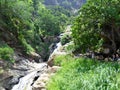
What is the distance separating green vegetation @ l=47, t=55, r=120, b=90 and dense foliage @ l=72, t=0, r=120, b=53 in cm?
167

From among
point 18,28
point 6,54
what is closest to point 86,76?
point 6,54

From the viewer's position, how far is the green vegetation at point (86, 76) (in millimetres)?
12531

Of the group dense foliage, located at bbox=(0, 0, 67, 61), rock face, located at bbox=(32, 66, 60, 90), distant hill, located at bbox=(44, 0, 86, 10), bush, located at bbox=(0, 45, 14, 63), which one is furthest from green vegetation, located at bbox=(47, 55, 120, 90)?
distant hill, located at bbox=(44, 0, 86, 10)

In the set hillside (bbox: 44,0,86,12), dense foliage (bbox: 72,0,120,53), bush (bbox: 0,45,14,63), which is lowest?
hillside (bbox: 44,0,86,12)

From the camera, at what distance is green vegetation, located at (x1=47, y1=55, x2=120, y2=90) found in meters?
12.5

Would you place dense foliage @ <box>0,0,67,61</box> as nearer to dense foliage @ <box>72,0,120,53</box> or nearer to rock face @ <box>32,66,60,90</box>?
dense foliage @ <box>72,0,120,53</box>

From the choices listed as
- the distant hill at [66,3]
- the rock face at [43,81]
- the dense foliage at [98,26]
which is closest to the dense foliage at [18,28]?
the dense foliage at [98,26]

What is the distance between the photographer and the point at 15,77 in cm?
2695

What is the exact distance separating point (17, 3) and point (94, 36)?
892 inches

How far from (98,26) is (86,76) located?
5.38m

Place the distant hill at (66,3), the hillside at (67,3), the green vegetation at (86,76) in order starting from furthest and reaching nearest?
the distant hill at (66,3), the hillside at (67,3), the green vegetation at (86,76)

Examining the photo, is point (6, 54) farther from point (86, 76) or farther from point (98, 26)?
point (86, 76)

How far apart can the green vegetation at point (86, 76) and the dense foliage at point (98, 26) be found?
65.8 inches

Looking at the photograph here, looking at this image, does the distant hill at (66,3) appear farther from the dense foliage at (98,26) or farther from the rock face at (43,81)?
the rock face at (43,81)
